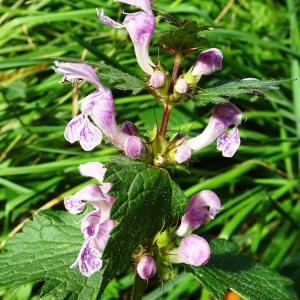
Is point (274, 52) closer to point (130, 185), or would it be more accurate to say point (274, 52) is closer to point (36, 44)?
point (36, 44)

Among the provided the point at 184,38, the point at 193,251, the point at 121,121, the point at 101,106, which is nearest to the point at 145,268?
the point at 193,251

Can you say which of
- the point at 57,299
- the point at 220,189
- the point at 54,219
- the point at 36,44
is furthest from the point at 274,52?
the point at 57,299

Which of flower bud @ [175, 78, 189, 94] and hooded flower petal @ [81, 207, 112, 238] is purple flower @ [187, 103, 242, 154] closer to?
flower bud @ [175, 78, 189, 94]

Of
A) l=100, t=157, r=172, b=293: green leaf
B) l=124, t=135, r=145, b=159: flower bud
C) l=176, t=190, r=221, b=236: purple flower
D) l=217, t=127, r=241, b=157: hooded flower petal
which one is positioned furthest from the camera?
l=176, t=190, r=221, b=236: purple flower

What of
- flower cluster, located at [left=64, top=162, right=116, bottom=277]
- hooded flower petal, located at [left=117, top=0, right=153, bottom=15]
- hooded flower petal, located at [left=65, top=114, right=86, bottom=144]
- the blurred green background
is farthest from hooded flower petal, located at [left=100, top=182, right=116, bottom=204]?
the blurred green background

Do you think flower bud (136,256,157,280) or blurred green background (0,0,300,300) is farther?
blurred green background (0,0,300,300)

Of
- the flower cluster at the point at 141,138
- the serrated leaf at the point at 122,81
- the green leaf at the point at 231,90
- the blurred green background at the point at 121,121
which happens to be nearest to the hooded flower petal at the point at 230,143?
the flower cluster at the point at 141,138
